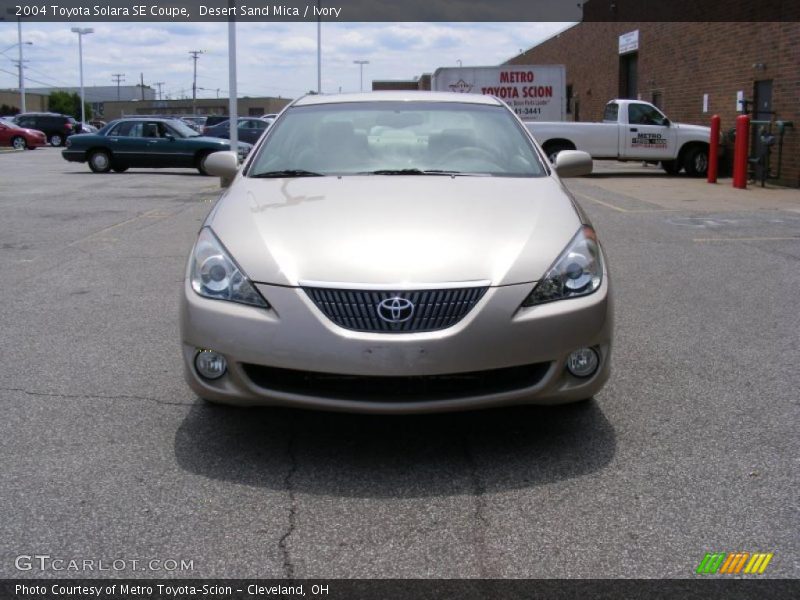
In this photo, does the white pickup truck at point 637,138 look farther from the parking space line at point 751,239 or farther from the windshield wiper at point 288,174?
the windshield wiper at point 288,174

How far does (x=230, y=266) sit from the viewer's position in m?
3.86

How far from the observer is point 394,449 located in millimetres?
3982

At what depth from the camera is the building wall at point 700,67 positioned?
19.0m

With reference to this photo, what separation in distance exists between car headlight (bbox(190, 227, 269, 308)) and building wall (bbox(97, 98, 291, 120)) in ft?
358

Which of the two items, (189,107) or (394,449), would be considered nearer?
(394,449)

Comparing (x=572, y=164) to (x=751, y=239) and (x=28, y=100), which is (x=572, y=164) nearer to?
(x=751, y=239)

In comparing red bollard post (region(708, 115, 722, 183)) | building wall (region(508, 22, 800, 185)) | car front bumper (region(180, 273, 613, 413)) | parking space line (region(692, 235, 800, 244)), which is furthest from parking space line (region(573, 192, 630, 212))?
car front bumper (region(180, 273, 613, 413))

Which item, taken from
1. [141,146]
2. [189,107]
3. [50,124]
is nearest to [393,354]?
[141,146]

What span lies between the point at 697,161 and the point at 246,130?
1462cm

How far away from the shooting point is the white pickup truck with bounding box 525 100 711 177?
22297mm

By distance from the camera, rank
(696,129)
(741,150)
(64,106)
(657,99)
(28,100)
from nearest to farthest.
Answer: (741,150) < (696,129) < (657,99) < (28,100) < (64,106)

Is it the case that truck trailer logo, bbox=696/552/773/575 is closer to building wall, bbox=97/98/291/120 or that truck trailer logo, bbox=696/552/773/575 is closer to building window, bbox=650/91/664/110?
building window, bbox=650/91/664/110

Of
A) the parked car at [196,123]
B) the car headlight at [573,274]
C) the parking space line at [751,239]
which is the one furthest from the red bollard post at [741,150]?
the parked car at [196,123]

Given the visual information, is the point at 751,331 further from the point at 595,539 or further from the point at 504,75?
the point at 504,75
